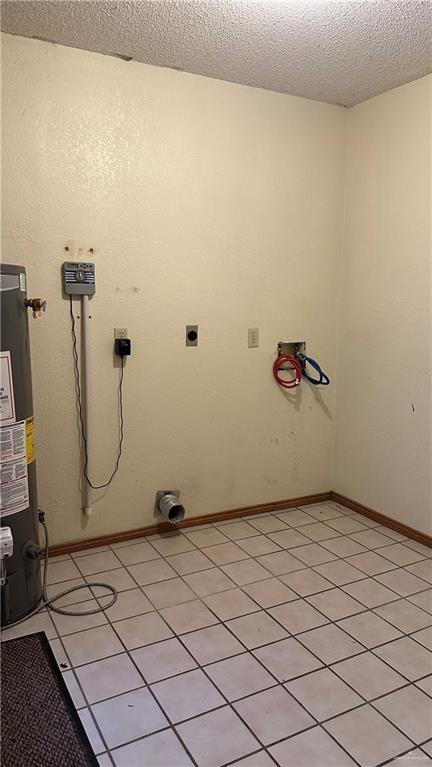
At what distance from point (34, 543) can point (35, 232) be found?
4.50 ft

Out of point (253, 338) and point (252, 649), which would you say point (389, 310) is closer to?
point (253, 338)

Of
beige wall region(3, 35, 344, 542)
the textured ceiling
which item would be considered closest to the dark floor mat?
beige wall region(3, 35, 344, 542)

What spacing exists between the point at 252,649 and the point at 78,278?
1770 mm

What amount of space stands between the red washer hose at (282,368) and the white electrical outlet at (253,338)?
19 centimetres

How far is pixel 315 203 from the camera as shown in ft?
10.3

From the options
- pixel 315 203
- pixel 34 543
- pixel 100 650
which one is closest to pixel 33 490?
pixel 34 543

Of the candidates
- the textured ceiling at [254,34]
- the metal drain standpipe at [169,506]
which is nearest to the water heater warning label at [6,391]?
the metal drain standpipe at [169,506]

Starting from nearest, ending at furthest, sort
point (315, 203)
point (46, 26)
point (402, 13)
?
point (402, 13), point (46, 26), point (315, 203)

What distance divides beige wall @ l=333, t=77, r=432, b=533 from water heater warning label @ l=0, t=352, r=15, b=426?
205 centimetres

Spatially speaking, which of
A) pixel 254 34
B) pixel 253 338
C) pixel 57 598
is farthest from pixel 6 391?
pixel 254 34

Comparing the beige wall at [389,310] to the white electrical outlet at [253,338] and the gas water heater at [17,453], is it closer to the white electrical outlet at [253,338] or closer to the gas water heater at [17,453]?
the white electrical outlet at [253,338]

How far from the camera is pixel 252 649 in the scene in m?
1.96

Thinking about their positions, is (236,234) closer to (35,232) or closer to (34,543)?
(35,232)

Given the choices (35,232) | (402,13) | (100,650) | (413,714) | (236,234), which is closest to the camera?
(413,714)
